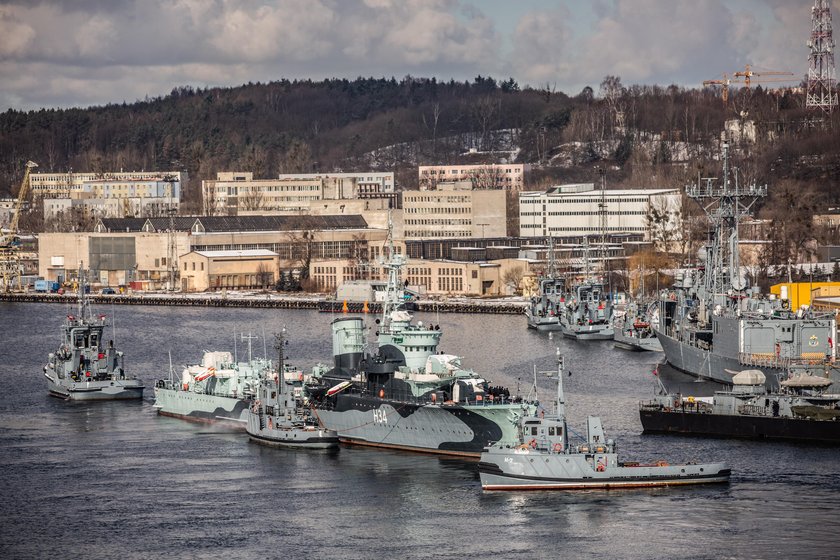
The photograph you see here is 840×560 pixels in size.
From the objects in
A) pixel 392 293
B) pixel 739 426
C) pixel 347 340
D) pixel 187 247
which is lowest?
pixel 739 426

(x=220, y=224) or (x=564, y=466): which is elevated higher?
(x=220, y=224)

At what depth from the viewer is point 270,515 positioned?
121ft

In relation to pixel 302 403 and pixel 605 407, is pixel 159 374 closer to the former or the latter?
pixel 302 403

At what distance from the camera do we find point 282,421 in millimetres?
45625

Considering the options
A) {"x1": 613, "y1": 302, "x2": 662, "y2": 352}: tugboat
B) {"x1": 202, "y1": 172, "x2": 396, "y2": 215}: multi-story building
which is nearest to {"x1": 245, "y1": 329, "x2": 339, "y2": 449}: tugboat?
{"x1": 613, "y1": 302, "x2": 662, "y2": 352}: tugboat

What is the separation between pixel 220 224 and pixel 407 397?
82.1 meters

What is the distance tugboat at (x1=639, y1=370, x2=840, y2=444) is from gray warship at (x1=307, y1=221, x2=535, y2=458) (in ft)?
20.3

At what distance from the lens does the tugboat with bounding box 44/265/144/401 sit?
56000mm

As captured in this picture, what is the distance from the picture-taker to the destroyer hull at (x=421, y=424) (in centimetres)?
4147

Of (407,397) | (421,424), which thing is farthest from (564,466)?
(407,397)

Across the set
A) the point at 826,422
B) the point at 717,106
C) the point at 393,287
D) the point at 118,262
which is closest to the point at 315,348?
the point at 393,287

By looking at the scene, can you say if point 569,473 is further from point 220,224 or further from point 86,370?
point 220,224

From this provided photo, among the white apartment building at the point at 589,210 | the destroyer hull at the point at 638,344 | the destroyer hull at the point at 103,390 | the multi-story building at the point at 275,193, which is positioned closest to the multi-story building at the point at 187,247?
the white apartment building at the point at 589,210

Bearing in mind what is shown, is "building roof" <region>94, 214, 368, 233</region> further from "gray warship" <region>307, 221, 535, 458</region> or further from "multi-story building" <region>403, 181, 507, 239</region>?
"gray warship" <region>307, 221, 535, 458</region>
